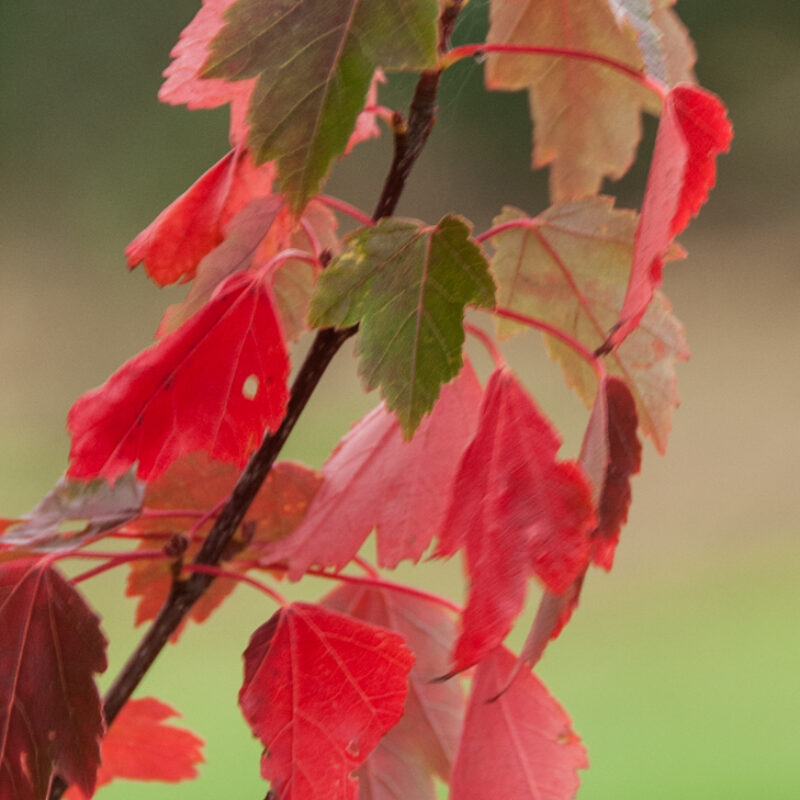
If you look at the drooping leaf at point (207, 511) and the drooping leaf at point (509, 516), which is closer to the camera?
the drooping leaf at point (509, 516)

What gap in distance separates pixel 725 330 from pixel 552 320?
3.26 ft

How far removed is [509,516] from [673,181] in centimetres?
9

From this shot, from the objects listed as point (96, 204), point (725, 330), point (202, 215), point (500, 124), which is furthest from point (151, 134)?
point (202, 215)

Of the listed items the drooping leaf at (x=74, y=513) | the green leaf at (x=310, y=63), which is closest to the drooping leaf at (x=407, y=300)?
the green leaf at (x=310, y=63)

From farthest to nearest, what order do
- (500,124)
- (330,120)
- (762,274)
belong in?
(762,274) < (500,124) < (330,120)

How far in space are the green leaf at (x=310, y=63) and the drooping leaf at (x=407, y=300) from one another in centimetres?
2

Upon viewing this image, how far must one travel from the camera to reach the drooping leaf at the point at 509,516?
0.24 meters

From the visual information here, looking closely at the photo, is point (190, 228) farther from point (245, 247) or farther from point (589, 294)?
point (589, 294)

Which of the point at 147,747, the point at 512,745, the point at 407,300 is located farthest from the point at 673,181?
the point at 147,747

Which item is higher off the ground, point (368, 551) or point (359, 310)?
point (359, 310)

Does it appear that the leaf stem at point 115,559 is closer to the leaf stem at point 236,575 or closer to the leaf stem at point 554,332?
the leaf stem at point 236,575

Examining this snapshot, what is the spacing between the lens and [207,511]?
0.35m

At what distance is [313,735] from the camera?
27 centimetres

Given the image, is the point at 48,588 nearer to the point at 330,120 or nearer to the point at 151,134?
the point at 330,120
